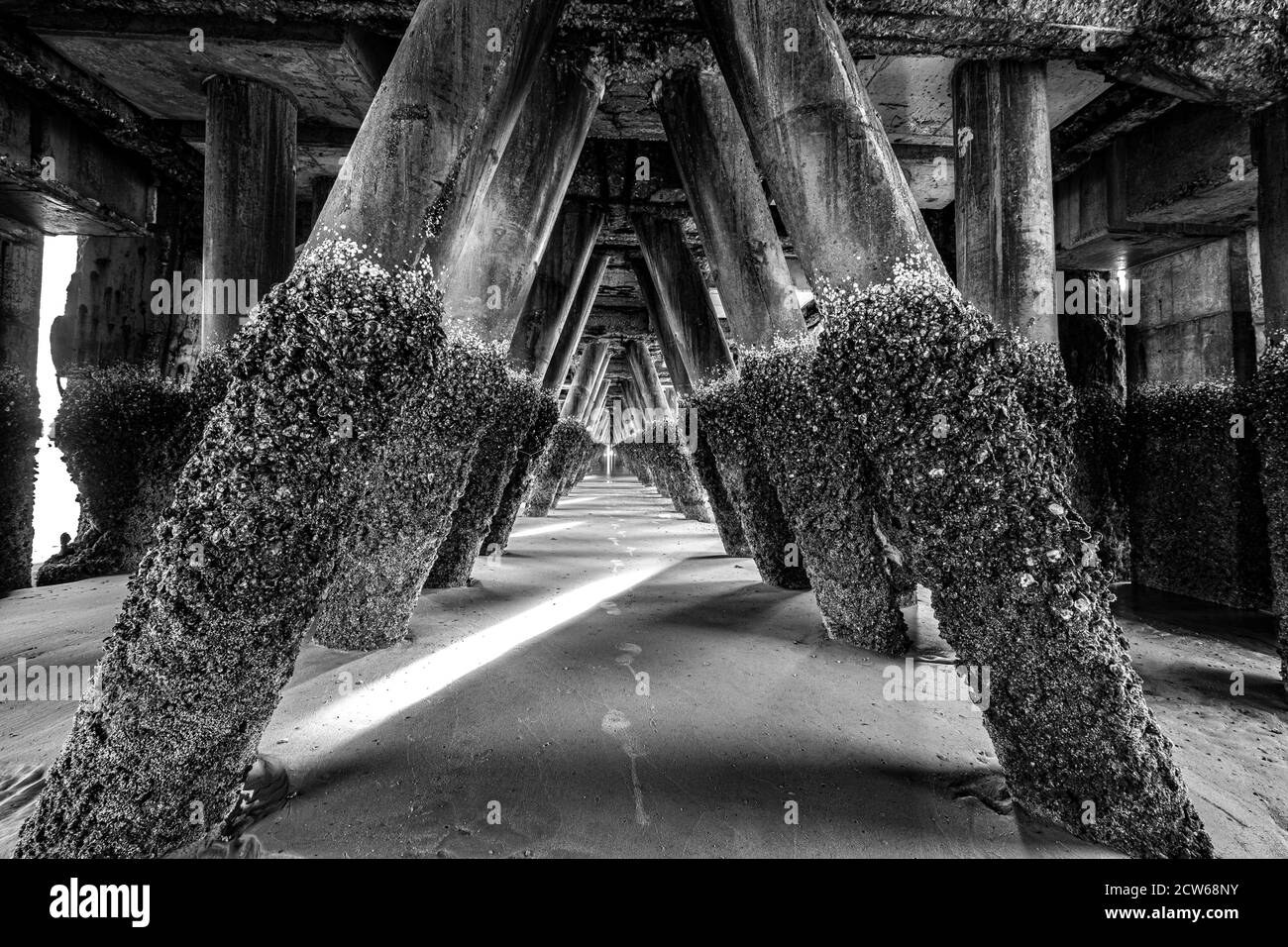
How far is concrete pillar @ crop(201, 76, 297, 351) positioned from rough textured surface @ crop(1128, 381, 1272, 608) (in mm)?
8958

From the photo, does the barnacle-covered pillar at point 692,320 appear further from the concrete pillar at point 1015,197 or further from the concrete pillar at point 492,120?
the concrete pillar at point 492,120

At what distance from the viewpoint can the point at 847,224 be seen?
2621mm

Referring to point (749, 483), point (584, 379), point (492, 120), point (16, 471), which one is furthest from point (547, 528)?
point (492, 120)

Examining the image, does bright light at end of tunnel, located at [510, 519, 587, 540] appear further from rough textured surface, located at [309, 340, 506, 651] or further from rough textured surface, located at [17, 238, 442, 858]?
rough textured surface, located at [17, 238, 442, 858]

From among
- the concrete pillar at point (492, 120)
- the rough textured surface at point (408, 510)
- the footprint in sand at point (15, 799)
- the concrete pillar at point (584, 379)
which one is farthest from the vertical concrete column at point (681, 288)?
the concrete pillar at point (584, 379)

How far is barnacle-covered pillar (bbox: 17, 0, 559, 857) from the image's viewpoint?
1.90m

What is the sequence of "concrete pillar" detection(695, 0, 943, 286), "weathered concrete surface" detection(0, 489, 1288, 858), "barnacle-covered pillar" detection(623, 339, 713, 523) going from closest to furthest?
"weathered concrete surface" detection(0, 489, 1288, 858) → "concrete pillar" detection(695, 0, 943, 286) → "barnacle-covered pillar" detection(623, 339, 713, 523)

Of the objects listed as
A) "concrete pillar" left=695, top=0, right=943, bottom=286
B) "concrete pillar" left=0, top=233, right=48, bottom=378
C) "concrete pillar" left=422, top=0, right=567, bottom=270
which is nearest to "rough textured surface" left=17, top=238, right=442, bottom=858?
"concrete pillar" left=422, top=0, right=567, bottom=270

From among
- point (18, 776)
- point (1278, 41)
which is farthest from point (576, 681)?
point (1278, 41)

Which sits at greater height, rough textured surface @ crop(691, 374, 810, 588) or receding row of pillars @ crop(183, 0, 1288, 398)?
receding row of pillars @ crop(183, 0, 1288, 398)

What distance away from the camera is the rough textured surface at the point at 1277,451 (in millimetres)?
3443

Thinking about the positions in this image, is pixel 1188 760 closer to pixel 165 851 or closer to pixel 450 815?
pixel 450 815

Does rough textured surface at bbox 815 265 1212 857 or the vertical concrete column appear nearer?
rough textured surface at bbox 815 265 1212 857
